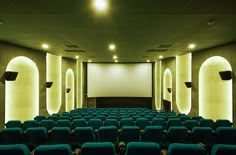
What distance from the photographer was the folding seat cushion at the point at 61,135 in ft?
16.0

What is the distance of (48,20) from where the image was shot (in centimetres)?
559

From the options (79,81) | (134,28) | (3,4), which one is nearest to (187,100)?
(134,28)

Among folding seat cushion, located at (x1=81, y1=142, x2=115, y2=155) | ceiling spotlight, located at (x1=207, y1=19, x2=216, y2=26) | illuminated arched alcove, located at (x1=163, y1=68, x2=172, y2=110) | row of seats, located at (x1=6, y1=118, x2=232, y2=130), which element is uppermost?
ceiling spotlight, located at (x1=207, y1=19, x2=216, y2=26)

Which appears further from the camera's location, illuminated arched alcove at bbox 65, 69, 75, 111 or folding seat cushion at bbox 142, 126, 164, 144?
illuminated arched alcove at bbox 65, 69, 75, 111

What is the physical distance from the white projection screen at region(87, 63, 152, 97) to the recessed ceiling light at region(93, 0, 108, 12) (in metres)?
14.3

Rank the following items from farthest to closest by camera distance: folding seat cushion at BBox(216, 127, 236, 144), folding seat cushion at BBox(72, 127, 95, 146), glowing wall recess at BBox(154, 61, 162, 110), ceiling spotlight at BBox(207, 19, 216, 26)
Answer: glowing wall recess at BBox(154, 61, 162, 110)
ceiling spotlight at BBox(207, 19, 216, 26)
folding seat cushion at BBox(72, 127, 95, 146)
folding seat cushion at BBox(216, 127, 236, 144)

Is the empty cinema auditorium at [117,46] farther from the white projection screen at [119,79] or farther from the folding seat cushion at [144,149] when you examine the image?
the white projection screen at [119,79]

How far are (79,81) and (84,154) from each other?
53.2 ft

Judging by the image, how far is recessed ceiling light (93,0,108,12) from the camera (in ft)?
14.2

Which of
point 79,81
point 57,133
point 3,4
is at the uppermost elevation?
point 3,4

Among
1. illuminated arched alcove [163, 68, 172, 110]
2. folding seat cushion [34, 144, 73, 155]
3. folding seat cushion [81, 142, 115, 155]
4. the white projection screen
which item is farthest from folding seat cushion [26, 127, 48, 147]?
the white projection screen

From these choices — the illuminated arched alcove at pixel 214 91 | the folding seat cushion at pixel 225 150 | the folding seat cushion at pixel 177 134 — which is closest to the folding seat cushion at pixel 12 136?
the folding seat cushion at pixel 177 134

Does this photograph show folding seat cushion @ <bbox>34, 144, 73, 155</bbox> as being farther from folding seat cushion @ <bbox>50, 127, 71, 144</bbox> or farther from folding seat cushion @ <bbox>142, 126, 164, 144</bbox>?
folding seat cushion @ <bbox>142, 126, 164, 144</bbox>

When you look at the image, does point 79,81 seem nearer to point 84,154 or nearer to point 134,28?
point 134,28
